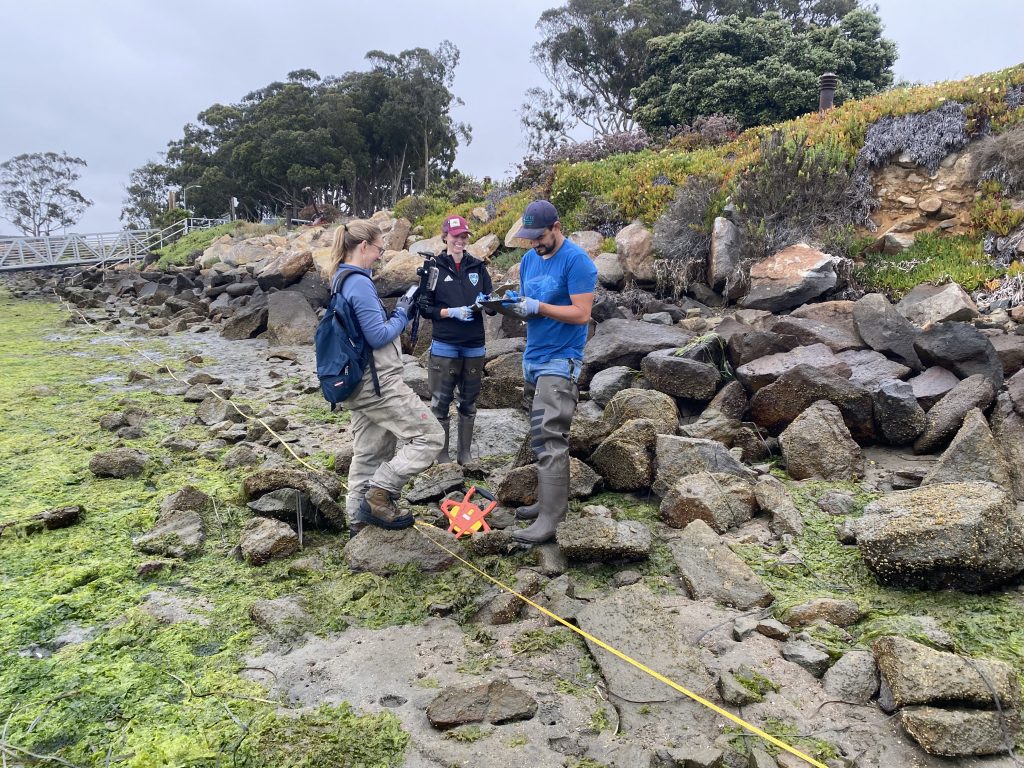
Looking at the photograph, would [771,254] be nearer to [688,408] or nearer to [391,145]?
[688,408]

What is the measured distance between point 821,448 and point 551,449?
2.13m

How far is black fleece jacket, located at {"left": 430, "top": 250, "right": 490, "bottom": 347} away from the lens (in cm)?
550

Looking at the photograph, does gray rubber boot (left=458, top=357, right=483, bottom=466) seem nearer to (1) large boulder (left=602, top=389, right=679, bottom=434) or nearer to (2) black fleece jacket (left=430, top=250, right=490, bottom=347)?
(2) black fleece jacket (left=430, top=250, right=490, bottom=347)

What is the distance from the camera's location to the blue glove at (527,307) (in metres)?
4.01

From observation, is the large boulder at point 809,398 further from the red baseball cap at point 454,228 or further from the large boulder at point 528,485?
the red baseball cap at point 454,228

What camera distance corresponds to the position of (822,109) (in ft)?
47.6

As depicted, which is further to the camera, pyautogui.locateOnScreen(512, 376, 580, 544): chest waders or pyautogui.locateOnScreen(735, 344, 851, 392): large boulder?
pyautogui.locateOnScreen(735, 344, 851, 392): large boulder

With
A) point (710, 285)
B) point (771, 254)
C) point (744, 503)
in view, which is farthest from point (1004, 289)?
point (744, 503)

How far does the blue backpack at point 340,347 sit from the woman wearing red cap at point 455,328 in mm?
1580

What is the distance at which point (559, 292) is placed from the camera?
415 centimetres

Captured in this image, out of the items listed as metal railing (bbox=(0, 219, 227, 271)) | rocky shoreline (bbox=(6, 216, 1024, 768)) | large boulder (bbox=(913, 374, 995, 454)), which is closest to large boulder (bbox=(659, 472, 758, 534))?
rocky shoreline (bbox=(6, 216, 1024, 768))

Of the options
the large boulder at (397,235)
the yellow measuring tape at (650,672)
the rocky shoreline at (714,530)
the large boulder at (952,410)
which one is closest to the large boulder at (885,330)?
the rocky shoreline at (714,530)

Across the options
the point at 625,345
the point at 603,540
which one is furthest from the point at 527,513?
the point at 625,345

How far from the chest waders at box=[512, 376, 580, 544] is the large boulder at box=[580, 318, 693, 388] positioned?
9.36 ft
